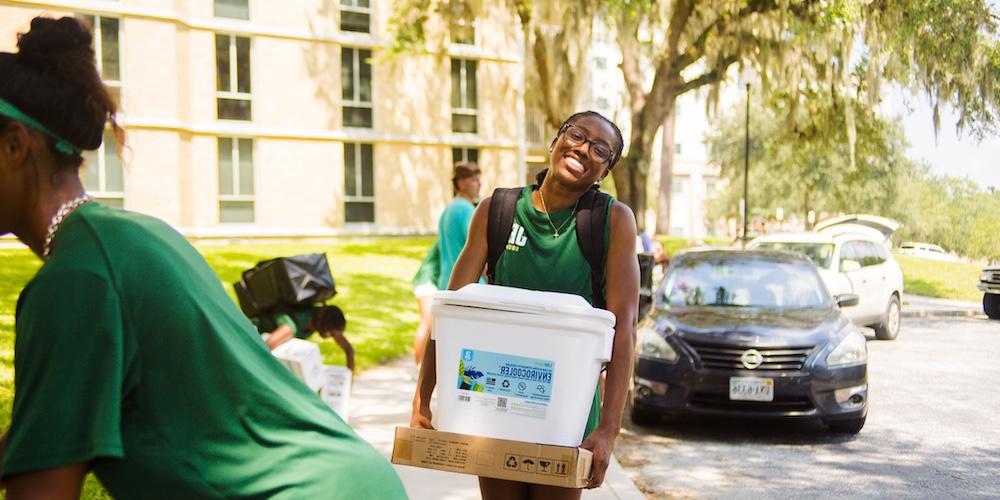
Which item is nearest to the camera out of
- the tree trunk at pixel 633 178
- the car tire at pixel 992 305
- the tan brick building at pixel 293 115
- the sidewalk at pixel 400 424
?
the sidewalk at pixel 400 424

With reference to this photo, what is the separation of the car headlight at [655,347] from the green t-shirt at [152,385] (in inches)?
260

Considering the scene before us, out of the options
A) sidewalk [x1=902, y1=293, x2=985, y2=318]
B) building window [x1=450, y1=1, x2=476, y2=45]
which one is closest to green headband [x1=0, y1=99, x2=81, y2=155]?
sidewalk [x1=902, y1=293, x2=985, y2=318]

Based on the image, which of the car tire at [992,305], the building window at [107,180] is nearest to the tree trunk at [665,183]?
the building window at [107,180]

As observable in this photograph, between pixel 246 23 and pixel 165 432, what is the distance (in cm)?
2964

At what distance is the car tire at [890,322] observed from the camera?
44.5ft

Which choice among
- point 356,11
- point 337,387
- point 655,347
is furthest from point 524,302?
point 356,11

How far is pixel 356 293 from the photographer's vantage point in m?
16.8

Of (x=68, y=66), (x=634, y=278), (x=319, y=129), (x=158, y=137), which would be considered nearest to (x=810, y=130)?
(x=319, y=129)

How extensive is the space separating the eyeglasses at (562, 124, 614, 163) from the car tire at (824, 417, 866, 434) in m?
5.44

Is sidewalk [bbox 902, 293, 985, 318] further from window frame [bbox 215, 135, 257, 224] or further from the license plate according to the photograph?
window frame [bbox 215, 135, 257, 224]

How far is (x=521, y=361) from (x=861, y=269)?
41.2ft

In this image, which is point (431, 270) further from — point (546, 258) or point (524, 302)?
point (524, 302)

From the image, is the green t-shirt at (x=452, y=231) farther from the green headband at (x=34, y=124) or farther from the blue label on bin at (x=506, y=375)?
the green headband at (x=34, y=124)

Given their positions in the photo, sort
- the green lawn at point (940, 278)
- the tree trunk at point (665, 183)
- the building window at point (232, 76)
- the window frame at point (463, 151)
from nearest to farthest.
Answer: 1. the green lawn at point (940, 278)
2. the building window at point (232, 76)
3. the window frame at point (463, 151)
4. the tree trunk at point (665, 183)
